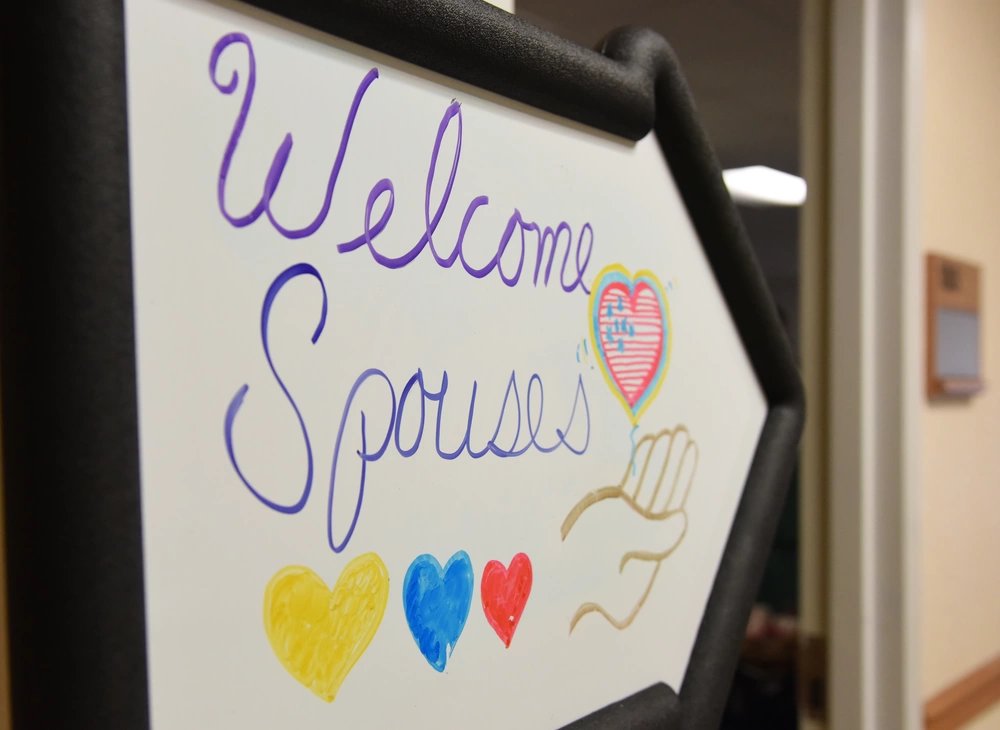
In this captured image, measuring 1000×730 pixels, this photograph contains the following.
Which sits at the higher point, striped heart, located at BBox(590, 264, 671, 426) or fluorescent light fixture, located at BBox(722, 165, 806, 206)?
fluorescent light fixture, located at BBox(722, 165, 806, 206)

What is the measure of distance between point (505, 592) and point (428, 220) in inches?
6.4

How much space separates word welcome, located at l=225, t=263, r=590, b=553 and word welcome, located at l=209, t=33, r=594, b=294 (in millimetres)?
24

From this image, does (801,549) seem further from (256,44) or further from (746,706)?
(746,706)

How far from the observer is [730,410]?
0.47 m

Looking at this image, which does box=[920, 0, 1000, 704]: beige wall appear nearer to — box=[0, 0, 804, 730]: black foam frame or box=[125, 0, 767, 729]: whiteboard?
box=[125, 0, 767, 729]: whiteboard

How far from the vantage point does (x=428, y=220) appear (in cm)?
30

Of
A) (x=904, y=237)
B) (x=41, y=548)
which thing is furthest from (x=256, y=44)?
(x=904, y=237)

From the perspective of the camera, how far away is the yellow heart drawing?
0.83 ft

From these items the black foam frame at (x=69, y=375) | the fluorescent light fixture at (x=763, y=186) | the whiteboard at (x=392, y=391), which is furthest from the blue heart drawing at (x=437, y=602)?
the fluorescent light fixture at (x=763, y=186)

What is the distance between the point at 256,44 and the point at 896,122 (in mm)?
751

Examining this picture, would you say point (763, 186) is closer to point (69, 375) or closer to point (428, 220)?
point (428, 220)

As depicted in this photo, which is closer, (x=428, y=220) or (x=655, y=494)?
(x=428, y=220)

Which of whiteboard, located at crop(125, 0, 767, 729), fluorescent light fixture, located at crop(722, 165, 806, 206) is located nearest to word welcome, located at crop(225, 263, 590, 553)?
whiteboard, located at crop(125, 0, 767, 729)

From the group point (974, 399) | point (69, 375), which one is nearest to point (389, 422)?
point (69, 375)
